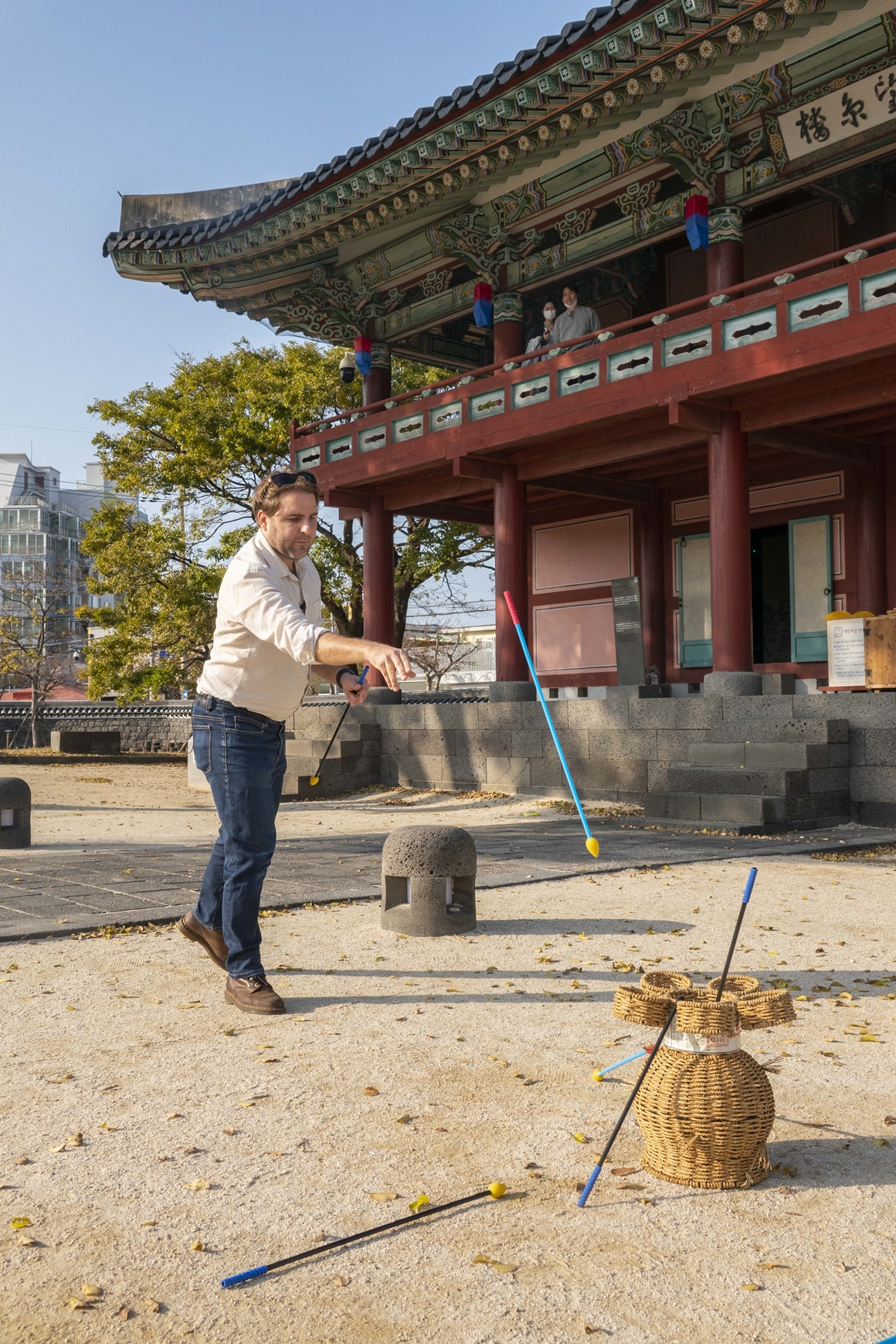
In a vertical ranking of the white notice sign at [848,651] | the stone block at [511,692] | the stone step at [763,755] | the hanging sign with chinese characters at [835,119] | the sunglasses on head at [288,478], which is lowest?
the stone step at [763,755]

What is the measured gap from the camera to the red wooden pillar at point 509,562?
1484cm

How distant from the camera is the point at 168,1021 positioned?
406 centimetres

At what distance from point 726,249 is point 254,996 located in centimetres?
1187

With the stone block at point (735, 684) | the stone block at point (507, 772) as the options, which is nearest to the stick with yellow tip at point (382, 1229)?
the stone block at point (735, 684)

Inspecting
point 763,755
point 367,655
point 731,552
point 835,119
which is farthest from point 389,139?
point 367,655

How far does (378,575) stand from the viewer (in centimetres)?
1719

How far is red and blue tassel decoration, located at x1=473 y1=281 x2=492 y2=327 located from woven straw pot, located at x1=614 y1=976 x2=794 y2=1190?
1466 cm

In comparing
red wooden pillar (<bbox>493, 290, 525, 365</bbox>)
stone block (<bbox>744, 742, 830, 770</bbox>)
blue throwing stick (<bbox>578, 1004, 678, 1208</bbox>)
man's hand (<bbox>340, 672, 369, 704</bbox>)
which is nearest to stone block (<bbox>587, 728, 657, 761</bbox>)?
stone block (<bbox>744, 742, 830, 770</bbox>)

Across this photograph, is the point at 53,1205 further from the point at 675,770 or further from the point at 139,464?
the point at 139,464

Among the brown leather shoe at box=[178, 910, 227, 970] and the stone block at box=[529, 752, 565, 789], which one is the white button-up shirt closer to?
the brown leather shoe at box=[178, 910, 227, 970]

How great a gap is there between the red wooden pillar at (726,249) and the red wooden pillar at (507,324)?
3.61 m

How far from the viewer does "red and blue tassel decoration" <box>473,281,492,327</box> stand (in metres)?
16.2

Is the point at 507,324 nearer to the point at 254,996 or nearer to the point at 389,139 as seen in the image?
the point at 389,139

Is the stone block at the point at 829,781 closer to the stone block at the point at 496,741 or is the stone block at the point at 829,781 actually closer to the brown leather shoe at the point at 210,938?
the stone block at the point at 496,741
